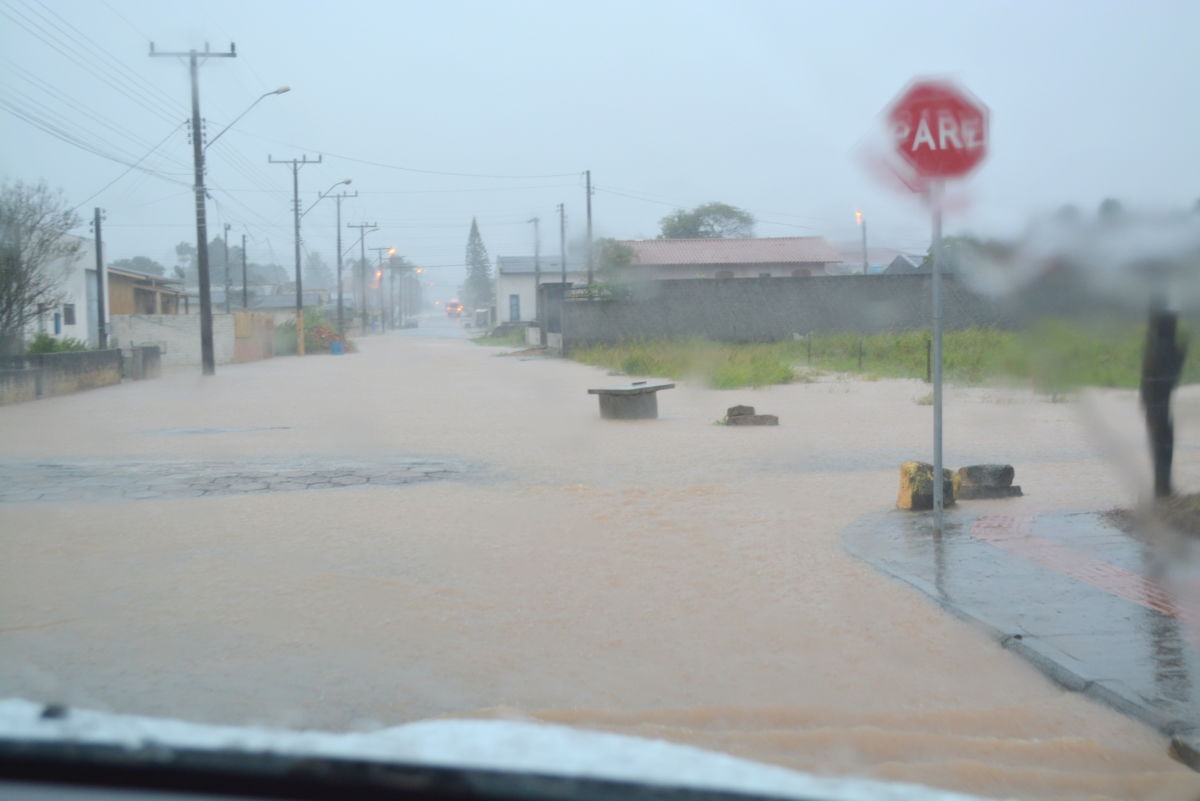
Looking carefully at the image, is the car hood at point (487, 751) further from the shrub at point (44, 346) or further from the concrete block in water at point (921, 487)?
the shrub at point (44, 346)

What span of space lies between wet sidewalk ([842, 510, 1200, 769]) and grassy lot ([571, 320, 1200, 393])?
1076mm

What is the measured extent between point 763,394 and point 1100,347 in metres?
14.3

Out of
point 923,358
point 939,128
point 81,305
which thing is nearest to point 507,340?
point 81,305

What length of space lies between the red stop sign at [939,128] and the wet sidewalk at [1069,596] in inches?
97.5

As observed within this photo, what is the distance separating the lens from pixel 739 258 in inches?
2136

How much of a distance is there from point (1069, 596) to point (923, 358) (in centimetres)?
2084

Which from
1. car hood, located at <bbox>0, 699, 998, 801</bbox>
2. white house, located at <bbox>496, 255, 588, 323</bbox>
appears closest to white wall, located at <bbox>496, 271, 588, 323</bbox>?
white house, located at <bbox>496, 255, 588, 323</bbox>

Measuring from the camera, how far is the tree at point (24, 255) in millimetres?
23703

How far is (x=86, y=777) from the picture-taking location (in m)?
1.97

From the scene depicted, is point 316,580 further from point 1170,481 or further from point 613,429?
point 613,429

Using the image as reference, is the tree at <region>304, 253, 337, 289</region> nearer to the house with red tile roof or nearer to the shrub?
the house with red tile roof

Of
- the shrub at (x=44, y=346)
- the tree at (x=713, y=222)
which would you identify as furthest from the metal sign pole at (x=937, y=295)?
the tree at (x=713, y=222)

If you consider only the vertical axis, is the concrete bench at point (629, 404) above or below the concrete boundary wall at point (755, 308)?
below

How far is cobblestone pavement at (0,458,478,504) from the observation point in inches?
433
